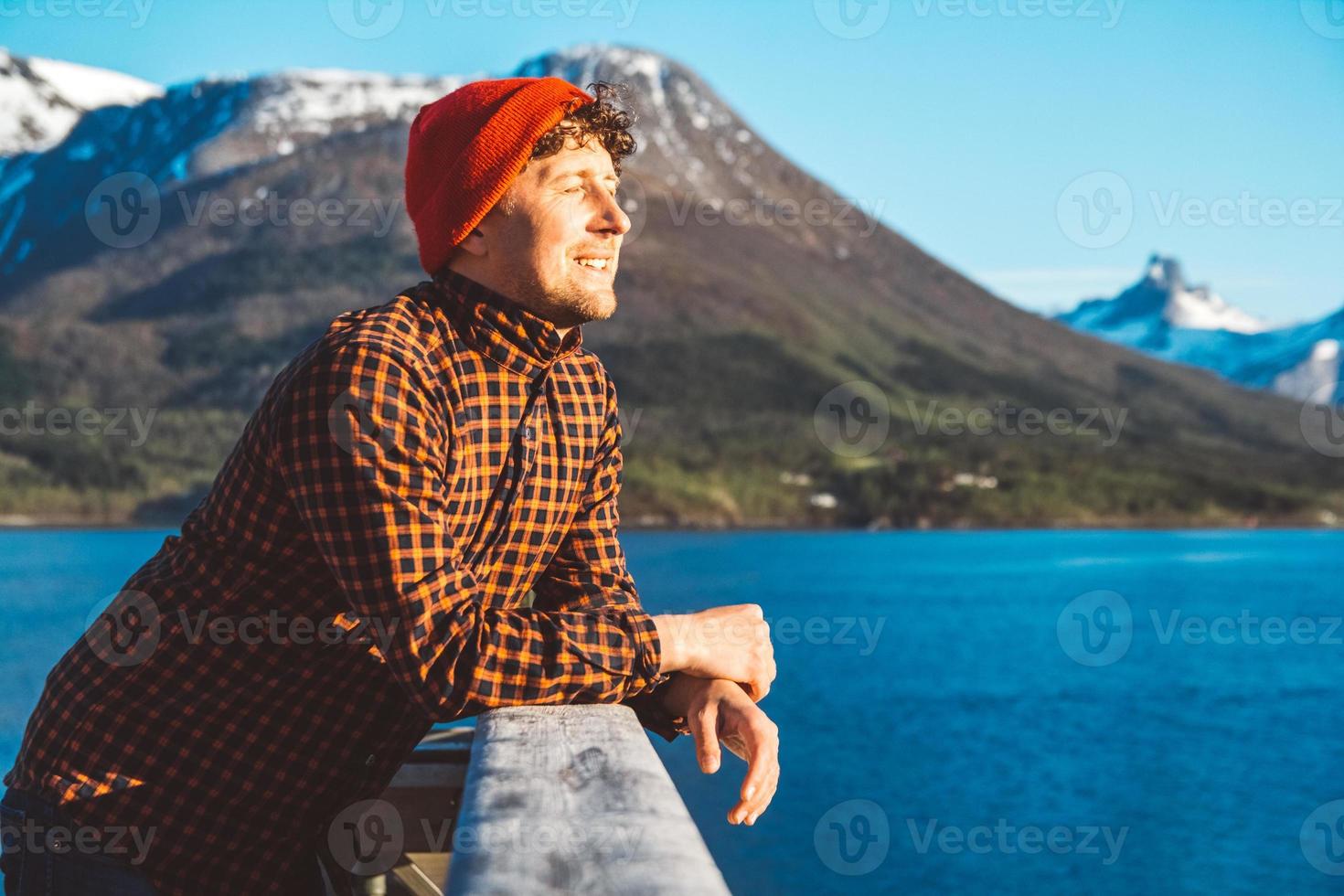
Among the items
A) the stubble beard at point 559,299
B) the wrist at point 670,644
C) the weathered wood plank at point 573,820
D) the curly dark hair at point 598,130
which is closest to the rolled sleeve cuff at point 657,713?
the wrist at point 670,644

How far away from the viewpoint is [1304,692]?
180 feet

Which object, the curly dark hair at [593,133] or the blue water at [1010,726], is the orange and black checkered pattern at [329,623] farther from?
the blue water at [1010,726]

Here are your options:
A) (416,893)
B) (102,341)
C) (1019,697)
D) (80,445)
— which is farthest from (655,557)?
(416,893)

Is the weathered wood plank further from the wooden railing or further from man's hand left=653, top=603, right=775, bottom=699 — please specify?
man's hand left=653, top=603, right=775, bottom=699

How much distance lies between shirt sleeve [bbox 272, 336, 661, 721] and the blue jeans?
A: 50 cm

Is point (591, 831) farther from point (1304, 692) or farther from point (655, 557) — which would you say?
point (655, 557)

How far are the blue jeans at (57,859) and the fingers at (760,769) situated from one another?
90cm

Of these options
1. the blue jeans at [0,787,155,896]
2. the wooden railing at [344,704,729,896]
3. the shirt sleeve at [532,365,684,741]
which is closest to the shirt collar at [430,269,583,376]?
the shirt sleeve at [532,365,684,741]

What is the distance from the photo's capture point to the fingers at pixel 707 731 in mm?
2305

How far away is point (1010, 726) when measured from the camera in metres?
45.4

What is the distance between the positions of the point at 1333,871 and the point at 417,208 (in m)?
34.8

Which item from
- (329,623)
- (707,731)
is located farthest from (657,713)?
(329,623)

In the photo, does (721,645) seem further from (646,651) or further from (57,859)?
(57,859)

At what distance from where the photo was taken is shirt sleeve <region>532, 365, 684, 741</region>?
246 centimetres
